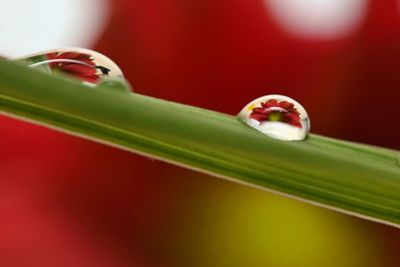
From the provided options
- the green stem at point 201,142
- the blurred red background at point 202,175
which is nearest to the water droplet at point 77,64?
the green stem at point 201,142

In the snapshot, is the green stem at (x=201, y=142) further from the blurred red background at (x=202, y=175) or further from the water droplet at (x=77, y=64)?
the blurred red background at (x=202, y=175)

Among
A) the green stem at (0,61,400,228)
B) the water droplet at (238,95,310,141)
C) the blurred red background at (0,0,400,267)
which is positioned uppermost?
the blurred red background at (0,0,400,267)

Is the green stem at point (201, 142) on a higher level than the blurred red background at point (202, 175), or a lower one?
lower

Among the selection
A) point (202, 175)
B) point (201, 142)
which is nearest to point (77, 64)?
point (201, 142)

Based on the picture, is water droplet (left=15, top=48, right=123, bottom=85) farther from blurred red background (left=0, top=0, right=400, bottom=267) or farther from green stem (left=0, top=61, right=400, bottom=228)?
blurred red background (left=0, top=0, right=400, bottom=267)

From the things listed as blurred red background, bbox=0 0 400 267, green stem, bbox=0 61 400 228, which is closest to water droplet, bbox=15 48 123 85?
green stem, bbox=0 61 400 228
